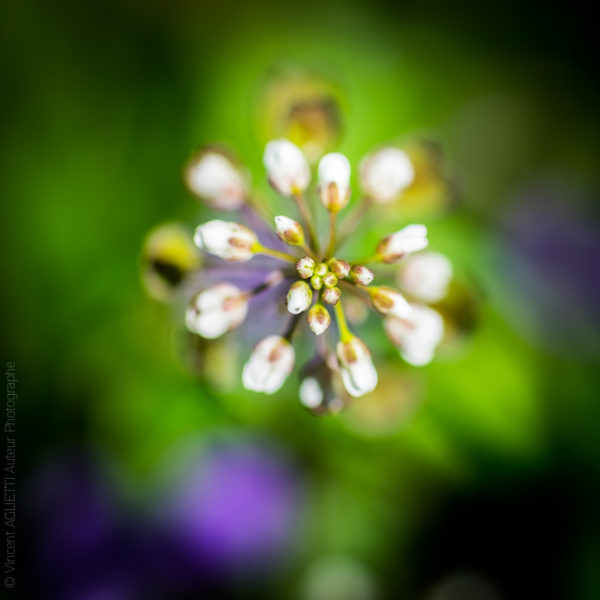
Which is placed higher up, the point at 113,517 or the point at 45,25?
the point at 45,25

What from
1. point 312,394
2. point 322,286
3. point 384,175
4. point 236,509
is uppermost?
point 384,175

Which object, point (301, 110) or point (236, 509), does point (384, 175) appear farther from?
point (236, 509)

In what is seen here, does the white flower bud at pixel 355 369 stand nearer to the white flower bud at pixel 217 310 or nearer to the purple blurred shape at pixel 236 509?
the white flower bud at pixel 217 310

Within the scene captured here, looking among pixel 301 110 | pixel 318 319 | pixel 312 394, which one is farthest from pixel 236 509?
pixel 301 110

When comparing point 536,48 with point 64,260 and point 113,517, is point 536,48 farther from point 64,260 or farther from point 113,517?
point 113,517

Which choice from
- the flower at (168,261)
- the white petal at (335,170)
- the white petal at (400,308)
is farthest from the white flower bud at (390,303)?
the flower at (168,261)

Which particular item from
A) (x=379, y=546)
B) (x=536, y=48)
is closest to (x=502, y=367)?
(x=379, y=546)

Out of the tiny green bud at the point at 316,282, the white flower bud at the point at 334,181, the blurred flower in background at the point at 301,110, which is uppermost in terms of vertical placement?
the blurred flower in background at the point at 301,110
